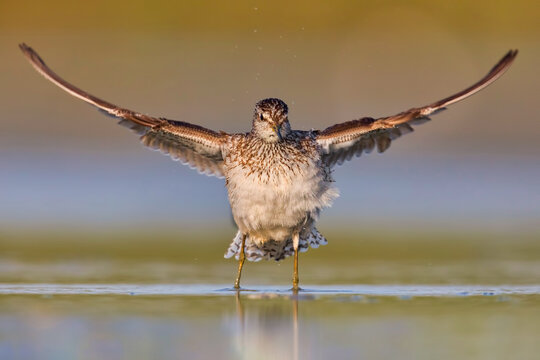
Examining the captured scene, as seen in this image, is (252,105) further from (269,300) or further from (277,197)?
(269,300)

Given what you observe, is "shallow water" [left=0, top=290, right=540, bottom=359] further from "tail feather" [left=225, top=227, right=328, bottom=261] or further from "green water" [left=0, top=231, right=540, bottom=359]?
"tail feather" [left=225, top=227, right=328, bottom=261]

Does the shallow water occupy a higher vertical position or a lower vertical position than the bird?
lower

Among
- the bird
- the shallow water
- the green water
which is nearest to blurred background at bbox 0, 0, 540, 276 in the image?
the green water

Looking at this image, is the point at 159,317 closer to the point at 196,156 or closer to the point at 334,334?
the point at 334,334

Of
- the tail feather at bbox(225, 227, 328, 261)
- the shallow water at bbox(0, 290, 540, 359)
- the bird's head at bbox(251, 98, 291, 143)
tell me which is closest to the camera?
the shallow water at bbox(0, 290, 540, 359)

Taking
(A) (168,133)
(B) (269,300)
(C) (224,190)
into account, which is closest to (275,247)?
(A) (168,133)

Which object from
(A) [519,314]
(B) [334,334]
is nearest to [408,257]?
(A) [519,314]
